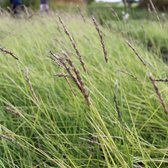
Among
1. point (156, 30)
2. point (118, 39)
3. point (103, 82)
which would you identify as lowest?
point (156, 30)

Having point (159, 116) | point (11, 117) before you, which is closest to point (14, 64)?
point (11, 117)

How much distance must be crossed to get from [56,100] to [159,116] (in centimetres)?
44

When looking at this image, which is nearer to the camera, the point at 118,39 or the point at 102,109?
the point at 102,109

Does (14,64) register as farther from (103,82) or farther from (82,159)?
(82,159)

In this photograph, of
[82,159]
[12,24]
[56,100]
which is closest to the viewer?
[82,159]

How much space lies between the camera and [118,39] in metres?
3.28

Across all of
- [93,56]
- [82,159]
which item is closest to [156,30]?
[93,56]

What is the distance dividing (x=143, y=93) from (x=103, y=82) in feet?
0.60

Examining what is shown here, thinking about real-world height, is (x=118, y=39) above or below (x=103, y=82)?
below

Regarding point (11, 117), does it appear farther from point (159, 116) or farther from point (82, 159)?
point (159, 116)

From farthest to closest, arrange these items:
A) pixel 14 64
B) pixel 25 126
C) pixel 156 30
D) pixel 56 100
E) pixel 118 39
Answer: pixel 156 30 < pixel 118 39 < pixel 14 64 < pixel 56 100 < pixel 25 126

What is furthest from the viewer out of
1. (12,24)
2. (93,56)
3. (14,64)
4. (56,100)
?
(12,24)

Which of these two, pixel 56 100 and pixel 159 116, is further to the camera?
pixel 56 100

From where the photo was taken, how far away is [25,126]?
1615mm
